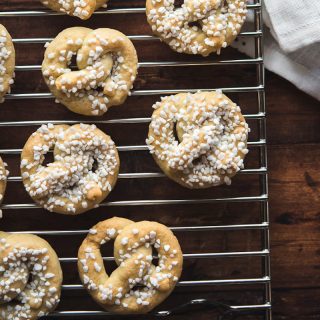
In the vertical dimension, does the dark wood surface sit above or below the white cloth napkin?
below

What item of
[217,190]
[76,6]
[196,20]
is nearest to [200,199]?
[217,190]

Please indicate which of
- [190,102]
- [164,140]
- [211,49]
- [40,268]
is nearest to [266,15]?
[211,49]

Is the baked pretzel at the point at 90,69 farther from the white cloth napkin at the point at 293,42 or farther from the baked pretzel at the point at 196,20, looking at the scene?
the white cloth napkin at the point at 293,42

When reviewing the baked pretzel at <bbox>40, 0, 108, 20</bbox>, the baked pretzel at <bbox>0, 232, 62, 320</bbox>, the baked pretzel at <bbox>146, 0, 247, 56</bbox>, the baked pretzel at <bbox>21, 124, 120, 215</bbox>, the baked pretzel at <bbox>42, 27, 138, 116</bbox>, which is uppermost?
the baked pretzel at <bbox>40, 0, 108, 20</bbox>

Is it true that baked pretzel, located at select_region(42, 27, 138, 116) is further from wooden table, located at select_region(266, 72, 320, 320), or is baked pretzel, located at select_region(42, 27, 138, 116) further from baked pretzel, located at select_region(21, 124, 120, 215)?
wooden table, located at select_region(266, 72, 320, 320)

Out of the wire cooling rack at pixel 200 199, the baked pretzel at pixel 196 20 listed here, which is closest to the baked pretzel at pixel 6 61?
the wire cooling rack at pixel 200 199

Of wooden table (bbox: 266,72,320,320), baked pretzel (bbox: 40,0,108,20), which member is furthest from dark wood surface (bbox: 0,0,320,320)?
baked pretzel (bbox: 40,0,108,20)
